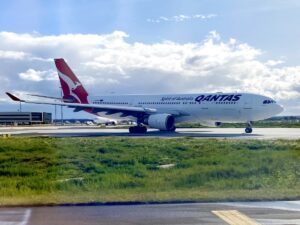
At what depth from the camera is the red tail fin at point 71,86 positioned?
49.2 m

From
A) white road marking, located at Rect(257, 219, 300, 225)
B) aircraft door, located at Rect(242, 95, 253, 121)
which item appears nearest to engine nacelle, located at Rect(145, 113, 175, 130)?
aircraft door, located at Rect(242, 95, 253, 121)

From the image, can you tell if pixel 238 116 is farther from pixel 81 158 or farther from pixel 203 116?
pixel 81 158

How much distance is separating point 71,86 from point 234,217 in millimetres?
42299

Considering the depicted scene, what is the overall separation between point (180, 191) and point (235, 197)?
162 cm

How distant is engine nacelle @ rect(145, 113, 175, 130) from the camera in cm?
3994

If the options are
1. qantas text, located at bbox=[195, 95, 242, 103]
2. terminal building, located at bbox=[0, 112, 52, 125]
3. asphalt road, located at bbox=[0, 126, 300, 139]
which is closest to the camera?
asphalt road, located at bbox=[0, 126, 300, 139]

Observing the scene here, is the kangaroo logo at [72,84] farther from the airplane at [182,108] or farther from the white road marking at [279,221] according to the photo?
the white road marking at [279,221]

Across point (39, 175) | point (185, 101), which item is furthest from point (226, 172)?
point (185, 101)

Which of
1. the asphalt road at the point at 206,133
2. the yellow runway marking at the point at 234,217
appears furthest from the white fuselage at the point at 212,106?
the yellow runway marking at the point at 234,217

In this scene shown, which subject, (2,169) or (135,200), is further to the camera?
(2,169)

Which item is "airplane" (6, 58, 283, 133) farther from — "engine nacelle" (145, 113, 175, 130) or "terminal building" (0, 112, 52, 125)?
"terminal building" (0, 112, 52, 125)

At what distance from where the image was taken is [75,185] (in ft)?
43.8

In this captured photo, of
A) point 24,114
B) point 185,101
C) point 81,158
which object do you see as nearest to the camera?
point 81,158

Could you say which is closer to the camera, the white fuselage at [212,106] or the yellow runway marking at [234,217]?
the yellow runway marking at [234,217]
